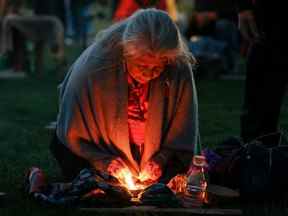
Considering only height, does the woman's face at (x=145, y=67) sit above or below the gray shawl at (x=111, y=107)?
above

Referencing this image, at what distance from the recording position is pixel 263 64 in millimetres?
5484

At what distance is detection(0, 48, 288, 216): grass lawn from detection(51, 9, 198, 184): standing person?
0.43 metres

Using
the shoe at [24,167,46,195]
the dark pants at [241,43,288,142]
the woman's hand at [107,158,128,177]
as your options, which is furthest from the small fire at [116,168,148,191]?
the dark pants at [241,43,288,142]

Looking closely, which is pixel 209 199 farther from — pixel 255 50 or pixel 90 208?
→ pixel 255 50

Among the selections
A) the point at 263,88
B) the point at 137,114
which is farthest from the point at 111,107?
the point at 263,88

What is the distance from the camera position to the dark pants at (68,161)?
468cm

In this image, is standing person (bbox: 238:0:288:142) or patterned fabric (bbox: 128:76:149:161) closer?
patterned fabric (bbox: 128:76:149:161)

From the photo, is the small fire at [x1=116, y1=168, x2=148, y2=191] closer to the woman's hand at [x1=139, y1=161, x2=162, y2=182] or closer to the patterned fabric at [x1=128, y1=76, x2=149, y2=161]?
the woman's hand at [x1=139, y1=161, x2=162, y2=182]

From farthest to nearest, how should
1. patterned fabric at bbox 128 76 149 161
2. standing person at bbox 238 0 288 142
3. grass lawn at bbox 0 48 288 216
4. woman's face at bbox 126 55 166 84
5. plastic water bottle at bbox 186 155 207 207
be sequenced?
1. standing person at bbox 238 0 288 142
2. grass lawn at bbox 0 48 288 216
3. patterned fabric at bbox 128 76 149 161
4. plastic water bottle at bbox 186 155 207 207
5. woman's face at bbox 126 55 166 84

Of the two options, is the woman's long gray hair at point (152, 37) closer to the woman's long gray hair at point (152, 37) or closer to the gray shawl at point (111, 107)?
the woman's long gray hair at point (152, 37)

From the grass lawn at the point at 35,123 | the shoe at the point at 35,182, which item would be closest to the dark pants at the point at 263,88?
the grass lawn at the point at 35,123

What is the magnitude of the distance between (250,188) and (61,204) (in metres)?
1.04

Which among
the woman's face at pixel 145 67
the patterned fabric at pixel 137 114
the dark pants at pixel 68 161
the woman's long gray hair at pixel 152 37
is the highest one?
the woman's long gray hair at pixel 152 37

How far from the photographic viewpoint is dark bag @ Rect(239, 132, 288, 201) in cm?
464
